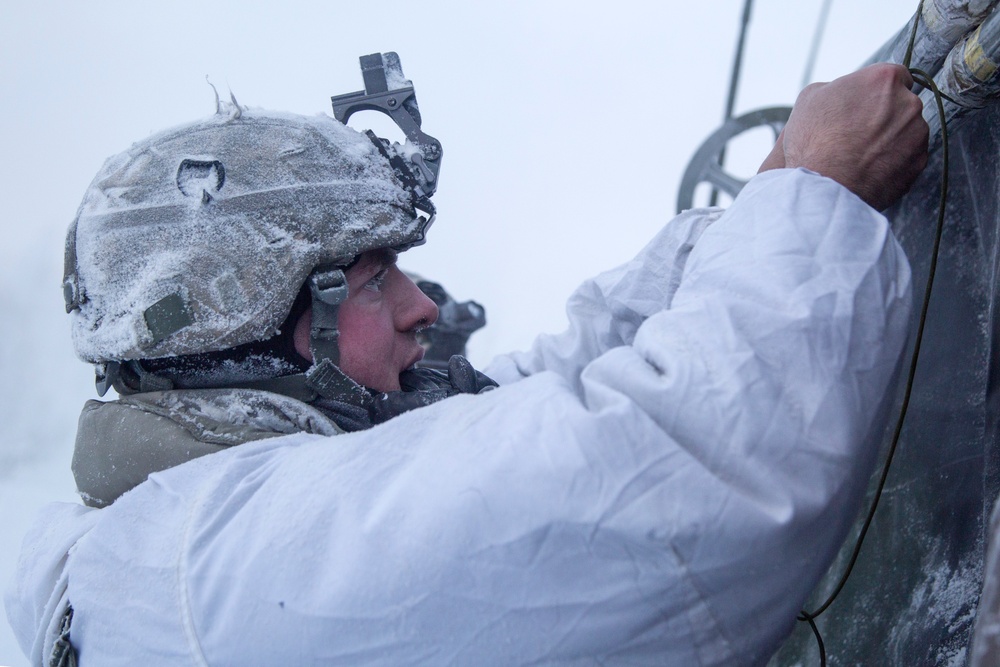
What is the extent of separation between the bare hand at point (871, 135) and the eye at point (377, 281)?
33.2 inches

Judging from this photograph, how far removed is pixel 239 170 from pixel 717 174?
8.66ft

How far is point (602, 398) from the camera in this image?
3.52ft

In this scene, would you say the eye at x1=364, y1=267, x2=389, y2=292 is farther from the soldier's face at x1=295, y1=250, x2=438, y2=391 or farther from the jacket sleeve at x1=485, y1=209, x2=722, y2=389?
the jacket sleeve at x1=485, y1=209, x2=722, y2=389

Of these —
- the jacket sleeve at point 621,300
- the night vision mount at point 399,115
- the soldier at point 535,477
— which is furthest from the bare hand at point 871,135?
the night vision mount at point 399,115

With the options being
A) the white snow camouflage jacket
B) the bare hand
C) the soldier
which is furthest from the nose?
the bare hand

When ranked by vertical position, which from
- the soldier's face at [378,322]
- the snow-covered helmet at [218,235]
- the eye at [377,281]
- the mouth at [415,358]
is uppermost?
the snow-covered helmet at [218,235]

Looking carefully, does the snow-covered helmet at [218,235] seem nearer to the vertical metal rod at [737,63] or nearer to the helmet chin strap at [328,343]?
the helmet chin strap at [328,343]

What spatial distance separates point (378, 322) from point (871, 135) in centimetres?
96

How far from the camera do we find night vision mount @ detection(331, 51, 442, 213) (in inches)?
67.8

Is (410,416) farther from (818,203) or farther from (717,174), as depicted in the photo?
(717,174)

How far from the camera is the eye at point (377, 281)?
167 centimetres

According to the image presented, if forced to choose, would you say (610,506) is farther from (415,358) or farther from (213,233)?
(213,233)

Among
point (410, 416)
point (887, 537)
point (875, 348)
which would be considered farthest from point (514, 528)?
point (887, 537)

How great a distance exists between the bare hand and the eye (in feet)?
2.77
